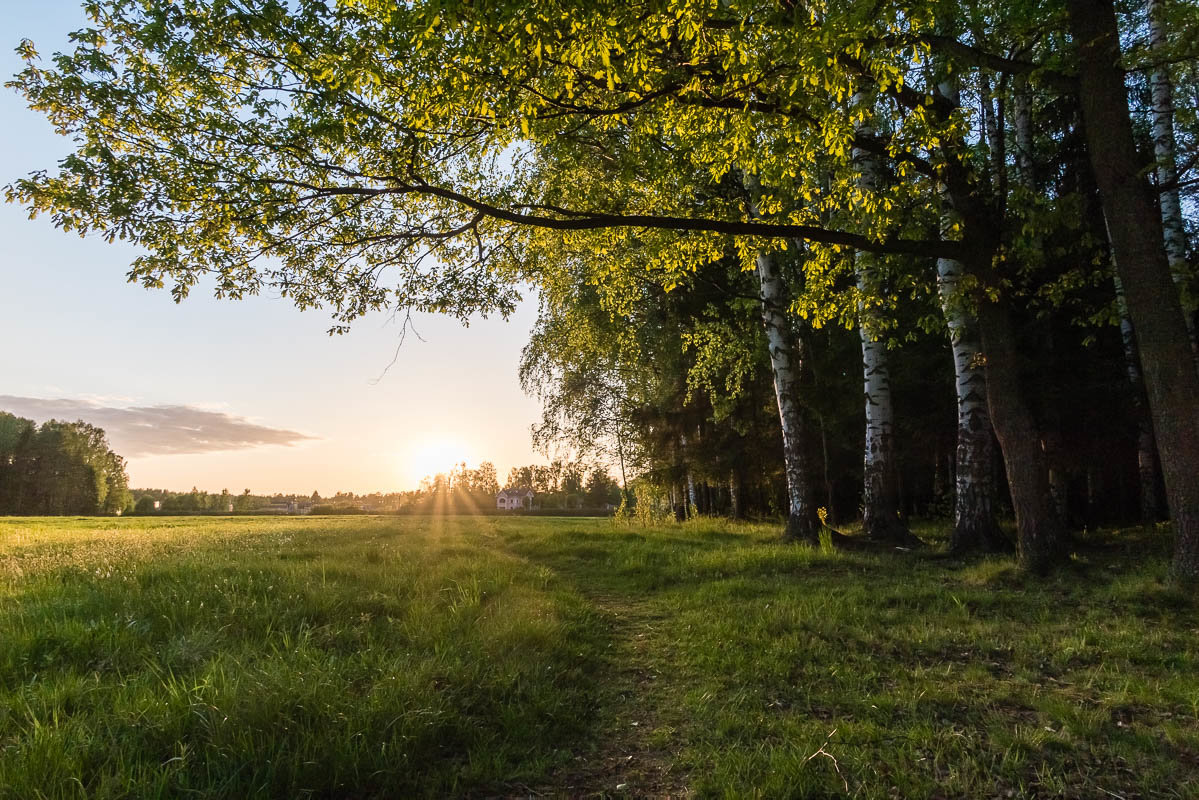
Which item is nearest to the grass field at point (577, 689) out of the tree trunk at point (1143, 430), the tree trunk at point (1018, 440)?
the tree trunk at point (1018, 440)

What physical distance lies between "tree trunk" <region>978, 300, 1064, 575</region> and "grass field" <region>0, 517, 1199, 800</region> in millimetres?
779

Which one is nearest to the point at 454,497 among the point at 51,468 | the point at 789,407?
the point at 51,468

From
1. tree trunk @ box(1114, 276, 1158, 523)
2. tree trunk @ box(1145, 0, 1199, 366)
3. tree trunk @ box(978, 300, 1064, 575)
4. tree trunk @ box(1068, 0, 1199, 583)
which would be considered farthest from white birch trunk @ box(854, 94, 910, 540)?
tree trunk @ box(1114, 276, 1158, 523)

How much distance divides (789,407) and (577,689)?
9999 millimetres

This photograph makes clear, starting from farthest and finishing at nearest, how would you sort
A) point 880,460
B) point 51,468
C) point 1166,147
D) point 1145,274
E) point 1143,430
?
point 51,468, point 1143,430, point 880,460, point 1166,147, point 1145,274

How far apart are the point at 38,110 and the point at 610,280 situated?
1069 cm

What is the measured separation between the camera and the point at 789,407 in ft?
44.0

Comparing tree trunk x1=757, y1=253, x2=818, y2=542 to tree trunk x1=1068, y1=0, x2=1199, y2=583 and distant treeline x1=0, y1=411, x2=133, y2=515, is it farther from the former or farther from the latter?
distant treeline x1=0, y1=411, x2=133, y2=515

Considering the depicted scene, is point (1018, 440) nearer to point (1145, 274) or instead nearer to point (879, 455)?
point (1145, 274)

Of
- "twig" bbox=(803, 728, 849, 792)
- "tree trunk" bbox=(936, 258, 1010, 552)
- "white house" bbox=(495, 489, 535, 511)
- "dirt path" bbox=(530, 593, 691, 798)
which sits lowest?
"white house" bbox=(495, 489, 535, 511)

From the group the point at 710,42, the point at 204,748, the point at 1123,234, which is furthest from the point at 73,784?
the point at 1123,234

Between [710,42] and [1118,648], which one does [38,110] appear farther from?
[1118,648]

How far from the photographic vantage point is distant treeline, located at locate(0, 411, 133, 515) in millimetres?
78938

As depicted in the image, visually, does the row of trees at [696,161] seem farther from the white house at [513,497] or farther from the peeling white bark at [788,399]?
the white house at [513,497]
